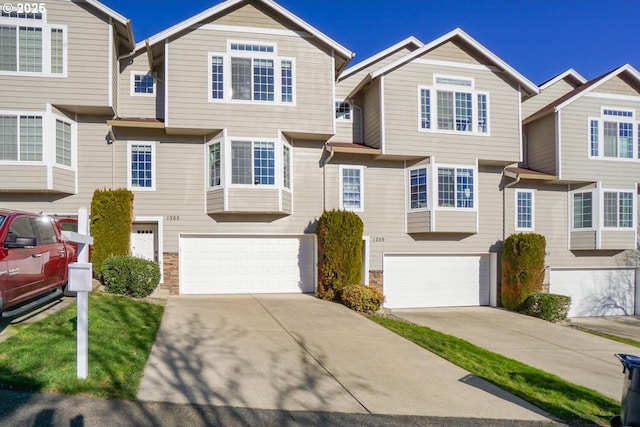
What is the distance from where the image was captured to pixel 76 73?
14203 millimetres

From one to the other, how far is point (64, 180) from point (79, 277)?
985cm

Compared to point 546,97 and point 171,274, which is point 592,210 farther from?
point 171,274

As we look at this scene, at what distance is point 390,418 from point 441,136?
12811mm

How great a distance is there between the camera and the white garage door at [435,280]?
689 inches

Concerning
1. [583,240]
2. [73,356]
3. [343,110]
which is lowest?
[73,356]

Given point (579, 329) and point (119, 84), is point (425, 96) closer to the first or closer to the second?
point (579, 329)

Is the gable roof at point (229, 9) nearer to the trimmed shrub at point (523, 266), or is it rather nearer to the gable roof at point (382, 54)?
the gable roof at point (382, 54)

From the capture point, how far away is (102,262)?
13.6 metres

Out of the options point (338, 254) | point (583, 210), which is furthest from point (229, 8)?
point (583, 210)

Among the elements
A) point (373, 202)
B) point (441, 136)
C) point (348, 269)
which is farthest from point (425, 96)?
point (348, 269)

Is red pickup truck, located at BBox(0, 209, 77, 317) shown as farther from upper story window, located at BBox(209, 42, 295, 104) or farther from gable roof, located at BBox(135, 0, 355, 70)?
gable roof, located at BBox(135, 0, 355, 70)

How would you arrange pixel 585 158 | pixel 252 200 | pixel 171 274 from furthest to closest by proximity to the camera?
pixel 585 158
pixel 171 274
pixel 252 200

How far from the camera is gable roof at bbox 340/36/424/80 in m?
18.4

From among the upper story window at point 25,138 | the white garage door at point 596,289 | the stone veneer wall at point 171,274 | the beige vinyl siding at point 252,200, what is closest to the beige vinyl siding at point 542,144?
the white garage door at point 596,289
